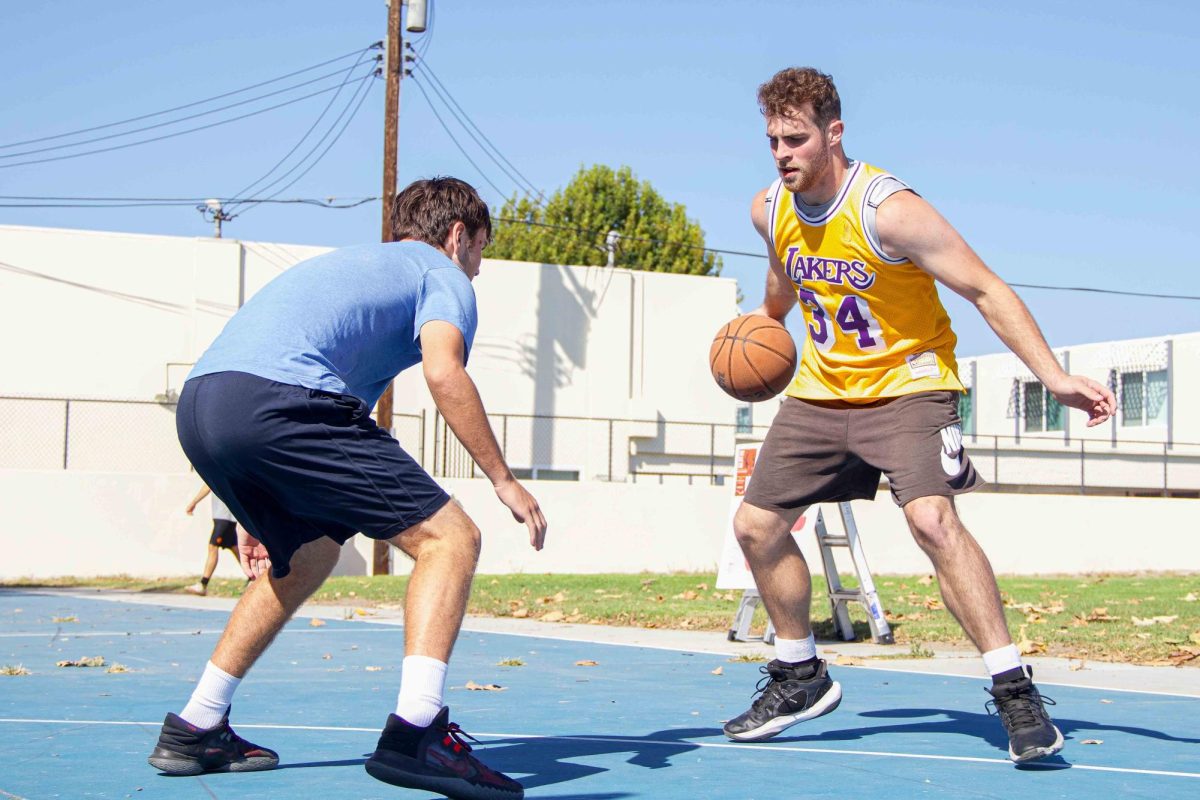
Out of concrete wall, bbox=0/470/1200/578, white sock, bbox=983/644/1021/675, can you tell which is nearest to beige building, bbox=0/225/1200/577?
concrete wall, bbox=0/470/1200/578

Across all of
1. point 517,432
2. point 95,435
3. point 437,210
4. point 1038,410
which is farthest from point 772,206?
point 1038,410

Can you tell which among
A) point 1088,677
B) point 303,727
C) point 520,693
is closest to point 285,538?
point 303,727

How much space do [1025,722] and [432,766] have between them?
2070 mm

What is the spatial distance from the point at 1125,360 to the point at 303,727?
41.2 meters

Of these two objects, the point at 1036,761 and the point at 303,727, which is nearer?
the point at 1036,761

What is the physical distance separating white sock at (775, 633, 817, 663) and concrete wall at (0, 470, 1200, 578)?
1510 cm

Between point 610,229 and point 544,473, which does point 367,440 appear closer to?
point 544,473

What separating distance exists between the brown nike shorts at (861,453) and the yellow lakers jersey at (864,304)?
0.08m

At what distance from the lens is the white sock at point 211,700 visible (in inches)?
184

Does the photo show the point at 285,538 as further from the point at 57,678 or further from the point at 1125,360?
the point at 1125,360

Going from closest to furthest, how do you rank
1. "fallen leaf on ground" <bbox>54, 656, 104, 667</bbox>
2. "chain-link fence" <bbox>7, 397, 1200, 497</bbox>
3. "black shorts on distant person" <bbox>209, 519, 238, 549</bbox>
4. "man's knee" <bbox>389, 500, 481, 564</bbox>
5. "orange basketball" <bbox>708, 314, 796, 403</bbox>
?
1. "man's knee" <bbox>389, 500, 481, 564</bbox>
2. "orange basketball" <bbox>708, 314, 796, 403</bbox>
3. "fallen leaf on ground" <bbox>54, 656, 104, 667</bbox>
4. "black shorts on distant person" <bbox>209, 519, 238, 549</bbox>
5. "chain-link fence" <bbox>7, 397, 1200, 497</bbox>

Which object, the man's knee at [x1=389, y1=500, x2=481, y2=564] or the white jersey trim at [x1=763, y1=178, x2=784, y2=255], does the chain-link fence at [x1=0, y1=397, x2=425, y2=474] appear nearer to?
the white jersey trim at [x1=763, y1=178, x2=784, y2=255]

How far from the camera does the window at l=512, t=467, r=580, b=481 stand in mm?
27438

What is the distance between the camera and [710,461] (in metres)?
29.9
